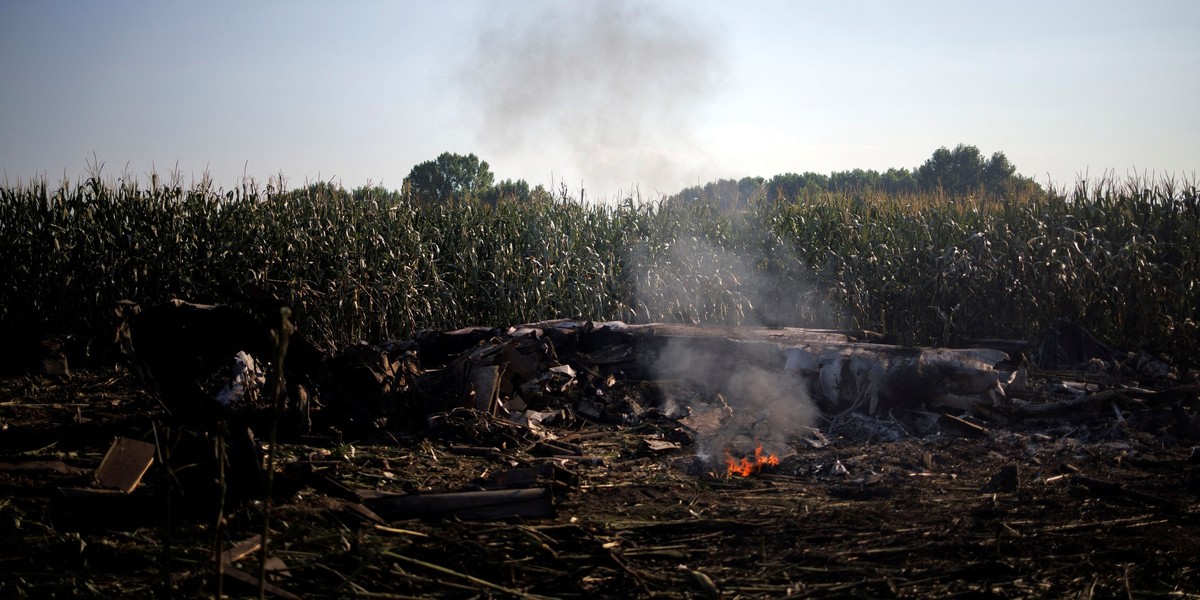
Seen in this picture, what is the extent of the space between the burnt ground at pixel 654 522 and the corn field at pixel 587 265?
4159 mm

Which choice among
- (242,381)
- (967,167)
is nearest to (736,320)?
(242,381)

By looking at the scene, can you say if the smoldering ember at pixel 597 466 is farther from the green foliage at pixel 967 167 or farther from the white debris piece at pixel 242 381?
the green foliage at pixel 967 167

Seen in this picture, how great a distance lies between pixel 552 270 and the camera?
475 inches

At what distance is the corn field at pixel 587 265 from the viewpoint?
10930 mm

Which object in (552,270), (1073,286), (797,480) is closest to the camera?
(797,480)

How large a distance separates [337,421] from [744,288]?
733 centimetres

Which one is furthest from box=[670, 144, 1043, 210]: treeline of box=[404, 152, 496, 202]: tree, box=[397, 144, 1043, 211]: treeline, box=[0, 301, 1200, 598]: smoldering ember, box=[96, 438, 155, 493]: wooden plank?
box=[404, 152, 496, 202]: tree

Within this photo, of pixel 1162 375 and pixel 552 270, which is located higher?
pixel 552 270

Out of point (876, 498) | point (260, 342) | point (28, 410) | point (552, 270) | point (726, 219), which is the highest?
point (726, 219)

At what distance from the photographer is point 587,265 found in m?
12.3

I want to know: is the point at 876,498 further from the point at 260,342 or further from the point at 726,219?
the point at 726,219

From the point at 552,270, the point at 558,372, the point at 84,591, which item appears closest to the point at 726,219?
the point at 552,270

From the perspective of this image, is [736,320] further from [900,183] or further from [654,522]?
[900,183]

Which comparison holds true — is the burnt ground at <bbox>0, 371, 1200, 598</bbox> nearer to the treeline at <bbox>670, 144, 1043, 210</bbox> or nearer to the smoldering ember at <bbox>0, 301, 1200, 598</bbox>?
the smoldering ember at <bbox>0, 301, 1200, 598</bbox>
